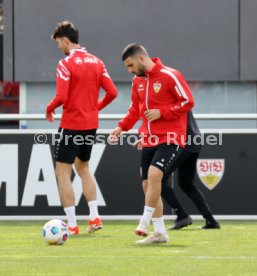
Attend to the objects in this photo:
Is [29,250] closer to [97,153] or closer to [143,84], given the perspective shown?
[143,84]

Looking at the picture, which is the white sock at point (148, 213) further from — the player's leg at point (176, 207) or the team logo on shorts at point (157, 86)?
the player's leg at point (176, 207)

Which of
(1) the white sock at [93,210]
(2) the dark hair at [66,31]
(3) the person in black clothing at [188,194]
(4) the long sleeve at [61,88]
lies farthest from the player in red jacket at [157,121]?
(3) the person in black clothing at [188,194]

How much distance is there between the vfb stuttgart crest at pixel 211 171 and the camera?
1412 cm

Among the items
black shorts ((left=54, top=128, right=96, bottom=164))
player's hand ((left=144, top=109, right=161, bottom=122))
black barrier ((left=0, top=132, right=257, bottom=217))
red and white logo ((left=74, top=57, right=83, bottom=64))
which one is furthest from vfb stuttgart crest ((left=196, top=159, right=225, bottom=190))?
player's hand ((left=144, top=109, right=161, bottom=122))

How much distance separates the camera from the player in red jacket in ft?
35.7

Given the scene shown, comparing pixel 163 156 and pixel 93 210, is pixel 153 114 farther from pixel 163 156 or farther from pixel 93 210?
pixel 93 210

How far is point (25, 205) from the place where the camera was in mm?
14141

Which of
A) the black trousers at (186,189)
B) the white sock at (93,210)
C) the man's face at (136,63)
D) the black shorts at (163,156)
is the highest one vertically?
the man's face at (136,63)

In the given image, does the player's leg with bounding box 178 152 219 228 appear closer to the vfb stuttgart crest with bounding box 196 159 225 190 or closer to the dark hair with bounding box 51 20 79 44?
the vfb stuttgart crest with bounding box 196 159 225 190

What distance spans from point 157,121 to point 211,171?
10.4 ft

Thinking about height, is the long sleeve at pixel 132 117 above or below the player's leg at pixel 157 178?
above

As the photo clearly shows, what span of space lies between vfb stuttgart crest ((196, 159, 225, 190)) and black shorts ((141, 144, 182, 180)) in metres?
2.99

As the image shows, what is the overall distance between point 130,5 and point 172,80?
972 cm

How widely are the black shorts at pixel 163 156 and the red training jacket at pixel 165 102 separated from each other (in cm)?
6
